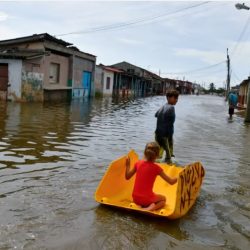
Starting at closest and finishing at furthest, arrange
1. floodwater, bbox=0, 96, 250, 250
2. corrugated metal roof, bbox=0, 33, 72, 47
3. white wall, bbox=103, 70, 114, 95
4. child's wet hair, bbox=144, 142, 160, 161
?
floodwater, bbox=0, 96, 250, 250 → child's wet hair, bbox=144, 142, 160, 161 → corrugated metal roof, bbox=0, 33, 72, 47 → white wall, bbox=103, 70, 114, 95

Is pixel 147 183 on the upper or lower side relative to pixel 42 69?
lower

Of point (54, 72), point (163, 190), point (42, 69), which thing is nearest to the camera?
point (163, 190)

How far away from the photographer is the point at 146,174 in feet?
16.7

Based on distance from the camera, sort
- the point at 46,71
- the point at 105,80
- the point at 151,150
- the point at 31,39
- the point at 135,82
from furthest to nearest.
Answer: the point at 135,82, the point at 105,80, the point at 46,71, the point at 31,39, the point at 151,150

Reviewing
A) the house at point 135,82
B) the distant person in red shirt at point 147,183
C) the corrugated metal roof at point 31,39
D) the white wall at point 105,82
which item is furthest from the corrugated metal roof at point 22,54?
the house at point 135,82

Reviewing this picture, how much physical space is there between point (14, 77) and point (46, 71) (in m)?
3.85

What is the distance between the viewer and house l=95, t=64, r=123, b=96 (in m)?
41.2

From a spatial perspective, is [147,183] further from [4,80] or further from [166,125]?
[4,80]

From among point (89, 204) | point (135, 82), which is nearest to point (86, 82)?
point (135, 82)

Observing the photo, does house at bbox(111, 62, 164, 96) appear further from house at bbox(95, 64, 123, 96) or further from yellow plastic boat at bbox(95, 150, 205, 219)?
yellow plastic boat at bbox(95, 150, 205, 219)

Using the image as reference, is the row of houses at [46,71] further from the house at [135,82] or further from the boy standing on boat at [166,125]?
the boy standing on boat at [166,125]

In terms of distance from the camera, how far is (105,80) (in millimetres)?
44688

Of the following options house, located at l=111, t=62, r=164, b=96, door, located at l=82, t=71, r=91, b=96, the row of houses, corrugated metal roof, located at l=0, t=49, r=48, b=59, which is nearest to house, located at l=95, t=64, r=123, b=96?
the row of houses

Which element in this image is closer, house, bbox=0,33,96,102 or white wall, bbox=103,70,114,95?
house, bbox=0,33,96,102
